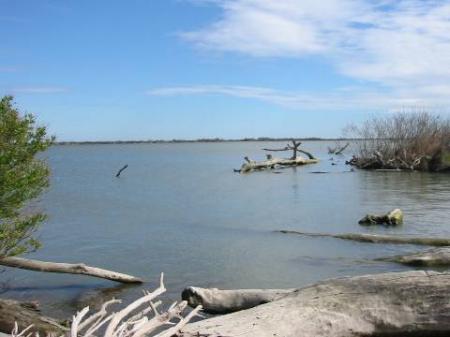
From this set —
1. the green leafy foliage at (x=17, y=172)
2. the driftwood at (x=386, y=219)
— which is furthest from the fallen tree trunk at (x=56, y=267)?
the driftwood at (x=386, y=219)

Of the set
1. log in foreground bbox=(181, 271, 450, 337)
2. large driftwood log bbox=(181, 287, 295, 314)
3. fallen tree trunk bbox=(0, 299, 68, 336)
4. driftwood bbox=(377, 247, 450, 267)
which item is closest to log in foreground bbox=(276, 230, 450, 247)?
driftwood bbox=(377, 247, 450, 267)

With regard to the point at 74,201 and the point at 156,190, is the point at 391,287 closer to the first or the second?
the point at 74,201

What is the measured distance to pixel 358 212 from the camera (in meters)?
24.3

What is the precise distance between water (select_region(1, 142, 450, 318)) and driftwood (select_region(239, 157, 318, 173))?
49.9 feet

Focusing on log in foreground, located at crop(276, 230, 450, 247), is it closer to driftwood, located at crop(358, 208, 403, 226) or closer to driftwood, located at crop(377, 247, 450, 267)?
driftwood, located at crop(377, 247, 450, 267)

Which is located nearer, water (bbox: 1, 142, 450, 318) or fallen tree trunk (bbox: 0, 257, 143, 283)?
fallen tree trunk (bbox: 0, 257, 143, 283)

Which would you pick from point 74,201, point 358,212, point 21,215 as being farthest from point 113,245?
point 74,201

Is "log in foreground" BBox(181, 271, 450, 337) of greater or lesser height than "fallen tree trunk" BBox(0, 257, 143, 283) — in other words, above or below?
above

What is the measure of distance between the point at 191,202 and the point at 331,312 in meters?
23.2

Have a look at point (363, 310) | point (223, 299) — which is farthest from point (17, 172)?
point (363, 310)

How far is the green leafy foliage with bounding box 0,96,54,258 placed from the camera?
8.80 m

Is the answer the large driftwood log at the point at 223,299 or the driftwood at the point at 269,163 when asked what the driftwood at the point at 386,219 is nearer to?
the large driftwood log at the point at 223,299

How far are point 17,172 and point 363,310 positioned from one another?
5.53 metres

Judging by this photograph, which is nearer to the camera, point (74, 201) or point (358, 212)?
point (358, 212)
